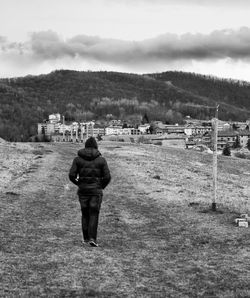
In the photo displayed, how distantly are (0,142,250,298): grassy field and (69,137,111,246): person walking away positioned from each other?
658mm

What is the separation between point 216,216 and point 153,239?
216 inches

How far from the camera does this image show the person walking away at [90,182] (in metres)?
14.8

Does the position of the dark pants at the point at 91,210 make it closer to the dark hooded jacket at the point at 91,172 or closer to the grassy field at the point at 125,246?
the dark hooded jacket at the point at 91,172

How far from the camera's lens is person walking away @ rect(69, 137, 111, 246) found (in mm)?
14828

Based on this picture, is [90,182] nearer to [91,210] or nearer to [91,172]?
[91,172]

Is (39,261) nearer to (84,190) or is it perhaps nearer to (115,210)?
(84,190)

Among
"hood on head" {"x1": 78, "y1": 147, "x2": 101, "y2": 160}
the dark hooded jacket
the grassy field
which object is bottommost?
the grassy field

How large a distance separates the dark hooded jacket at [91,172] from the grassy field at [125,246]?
1.62 meters

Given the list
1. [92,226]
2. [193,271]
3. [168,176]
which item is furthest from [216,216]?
[168,176]

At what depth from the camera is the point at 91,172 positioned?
1488cm

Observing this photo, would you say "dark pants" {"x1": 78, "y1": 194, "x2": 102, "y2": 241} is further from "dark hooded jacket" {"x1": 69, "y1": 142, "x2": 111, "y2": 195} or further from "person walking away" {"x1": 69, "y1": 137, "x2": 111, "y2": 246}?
"dark hooded jacket" {"x1": 69, "y1": 142, "x2": 111, "y2": 195}

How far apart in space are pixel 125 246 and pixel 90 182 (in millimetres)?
2058

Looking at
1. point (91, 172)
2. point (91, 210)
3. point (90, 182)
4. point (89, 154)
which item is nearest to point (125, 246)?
point (91, 210)

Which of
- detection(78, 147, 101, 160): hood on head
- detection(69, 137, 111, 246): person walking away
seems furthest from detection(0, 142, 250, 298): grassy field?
detection(78, 147, 101, 160): hood on head
